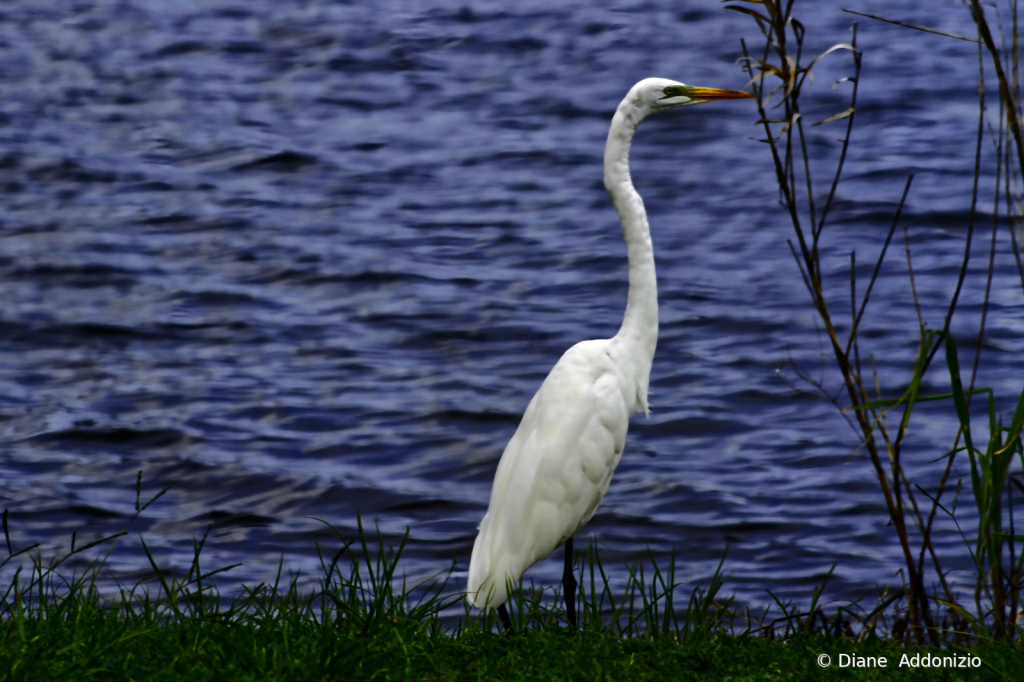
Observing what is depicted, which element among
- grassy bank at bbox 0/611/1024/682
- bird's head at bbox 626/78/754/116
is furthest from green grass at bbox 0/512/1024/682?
bird's head at bbox 626/78/754/116

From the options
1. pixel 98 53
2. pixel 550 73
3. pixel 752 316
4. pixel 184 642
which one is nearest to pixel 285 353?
pixel 752 316

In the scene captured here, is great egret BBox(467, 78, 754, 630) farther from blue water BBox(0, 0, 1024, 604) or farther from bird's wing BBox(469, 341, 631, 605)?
blue water BBox(0, 0, 1024, 604)

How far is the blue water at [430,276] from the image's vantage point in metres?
5.64

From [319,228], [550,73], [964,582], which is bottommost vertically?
[964,582]

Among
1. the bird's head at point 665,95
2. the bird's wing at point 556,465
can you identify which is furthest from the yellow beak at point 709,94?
the bird's wing at point 556,465

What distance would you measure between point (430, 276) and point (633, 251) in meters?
4.88

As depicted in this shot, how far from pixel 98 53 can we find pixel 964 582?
39.6 ft

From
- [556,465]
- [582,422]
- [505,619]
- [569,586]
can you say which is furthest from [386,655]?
[582,422]

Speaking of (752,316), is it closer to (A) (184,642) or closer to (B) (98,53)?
(A) (184,642)

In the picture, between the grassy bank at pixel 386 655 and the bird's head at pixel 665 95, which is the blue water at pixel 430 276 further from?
the grassy bank at pixel 386 655

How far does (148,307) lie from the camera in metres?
8.14

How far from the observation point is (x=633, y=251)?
3.80 m

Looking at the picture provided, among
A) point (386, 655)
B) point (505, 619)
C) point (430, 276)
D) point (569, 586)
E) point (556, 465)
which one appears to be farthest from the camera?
point (430, 276)

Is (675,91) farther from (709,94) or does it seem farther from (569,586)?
(569,586)
